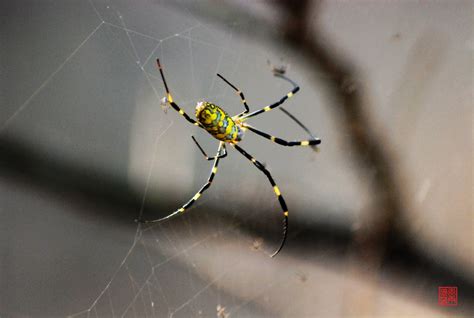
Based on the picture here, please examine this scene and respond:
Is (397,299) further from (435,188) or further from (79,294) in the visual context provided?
(79,294)

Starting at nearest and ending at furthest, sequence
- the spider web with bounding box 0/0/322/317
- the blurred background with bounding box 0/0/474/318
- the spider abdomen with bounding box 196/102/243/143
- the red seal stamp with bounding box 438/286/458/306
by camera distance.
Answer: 1. the spider abdomen with bounding box 196/102/243/143
2. the spider web with bounding box 0/0/322/317
3. the blurred background with bounding box 0/0/474/318
4. the red seal stamp with bounding box 438/286/458/306

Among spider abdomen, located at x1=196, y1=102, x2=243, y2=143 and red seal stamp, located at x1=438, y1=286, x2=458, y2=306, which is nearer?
spider abdomen, located at x1=196, y1=102, x2=243, y2=143

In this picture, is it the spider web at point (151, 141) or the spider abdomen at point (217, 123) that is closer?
the spider abdomen at point (217, 123)

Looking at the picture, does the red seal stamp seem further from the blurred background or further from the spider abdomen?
the spider abdomen

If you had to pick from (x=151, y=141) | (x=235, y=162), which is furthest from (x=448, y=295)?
(x=151, y=141)

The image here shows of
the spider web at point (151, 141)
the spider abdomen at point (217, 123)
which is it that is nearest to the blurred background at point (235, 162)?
the spider web at point (151, 141)

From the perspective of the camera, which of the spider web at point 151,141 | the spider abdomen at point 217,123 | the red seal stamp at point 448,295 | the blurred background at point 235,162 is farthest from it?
the red seal stamp at point 448,295

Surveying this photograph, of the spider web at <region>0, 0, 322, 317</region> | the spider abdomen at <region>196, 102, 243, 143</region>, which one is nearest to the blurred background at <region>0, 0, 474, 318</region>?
the spider web at <region>0, 0, 322, 317</region>

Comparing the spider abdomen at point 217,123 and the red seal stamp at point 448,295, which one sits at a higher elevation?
the red seal stamp at point 448,295

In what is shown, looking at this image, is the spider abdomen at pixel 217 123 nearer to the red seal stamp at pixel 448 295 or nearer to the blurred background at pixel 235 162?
the blurred background at pixel 235 162
